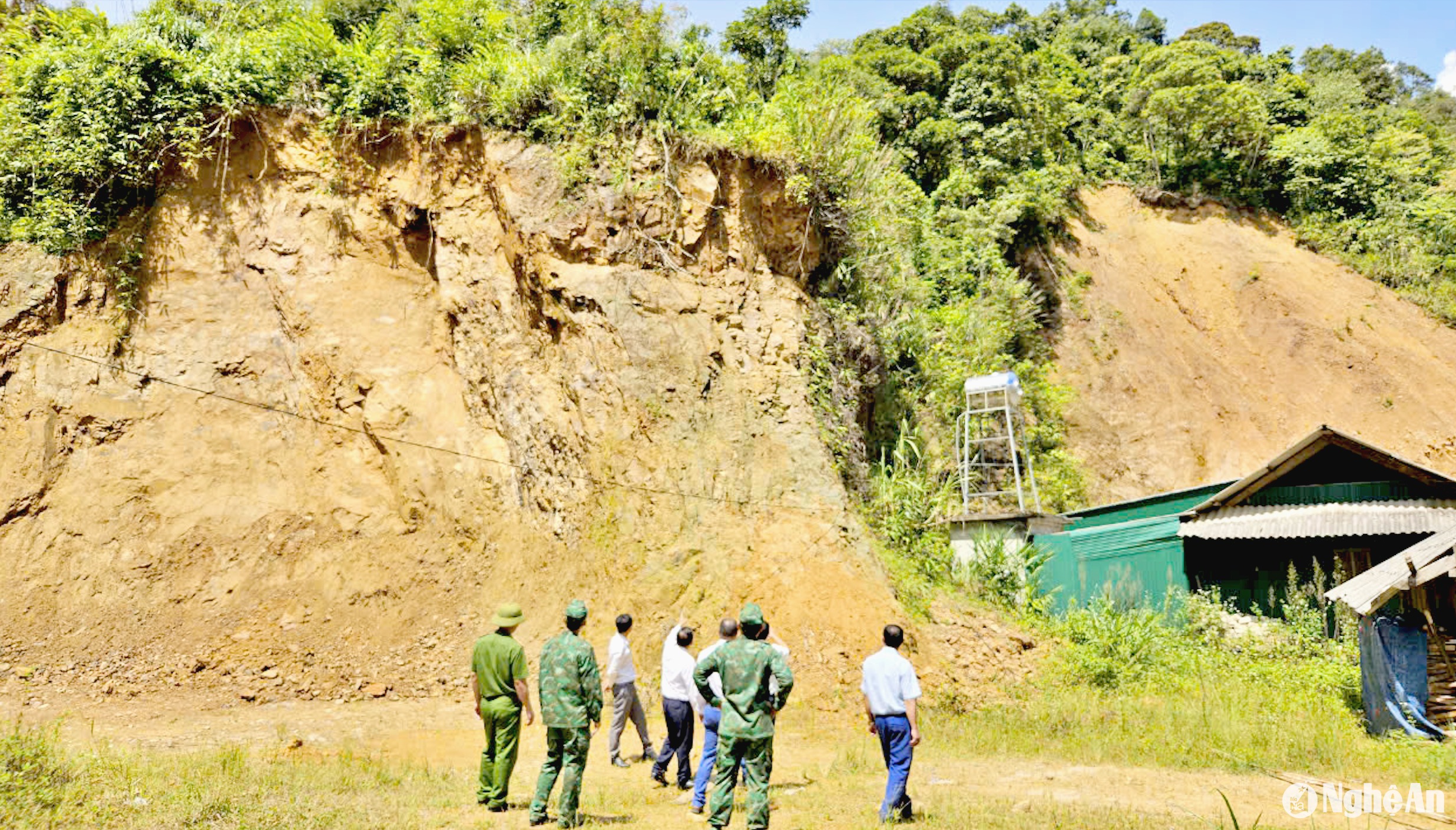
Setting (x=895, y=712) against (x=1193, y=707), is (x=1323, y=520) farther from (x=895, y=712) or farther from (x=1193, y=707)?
(x=895, y=712)

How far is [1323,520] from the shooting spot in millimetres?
13328

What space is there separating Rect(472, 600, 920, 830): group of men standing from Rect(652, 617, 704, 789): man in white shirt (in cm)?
45

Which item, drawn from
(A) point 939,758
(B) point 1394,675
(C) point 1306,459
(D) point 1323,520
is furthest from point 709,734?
(C) point 1306,459

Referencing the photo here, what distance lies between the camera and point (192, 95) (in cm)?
1462

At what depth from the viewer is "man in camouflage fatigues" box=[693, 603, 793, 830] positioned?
589 cm

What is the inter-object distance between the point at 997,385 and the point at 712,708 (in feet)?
42.4

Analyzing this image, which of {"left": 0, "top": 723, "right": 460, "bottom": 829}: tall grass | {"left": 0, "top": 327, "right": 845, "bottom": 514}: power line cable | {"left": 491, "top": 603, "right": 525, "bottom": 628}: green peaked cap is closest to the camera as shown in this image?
{"left": 0, "top": 723, "right": 460, "bottom": 829}: tall grass

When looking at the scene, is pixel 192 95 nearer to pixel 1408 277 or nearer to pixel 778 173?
pixel 778 173

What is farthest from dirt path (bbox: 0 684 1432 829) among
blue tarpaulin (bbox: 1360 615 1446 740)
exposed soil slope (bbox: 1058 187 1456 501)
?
exposed soil slope (bbox: 1058 187 1456 501)

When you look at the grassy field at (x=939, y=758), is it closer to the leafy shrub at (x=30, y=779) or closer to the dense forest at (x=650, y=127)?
the leafy shrub at (x=30, y=779)

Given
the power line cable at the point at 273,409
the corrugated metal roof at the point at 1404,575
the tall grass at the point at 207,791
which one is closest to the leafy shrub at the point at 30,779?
the tall grass at the point at 207,791

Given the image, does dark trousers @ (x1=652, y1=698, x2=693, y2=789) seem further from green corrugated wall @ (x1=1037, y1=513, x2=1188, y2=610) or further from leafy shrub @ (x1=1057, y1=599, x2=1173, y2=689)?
green corrugated wall @ (x1=1037, y1=513, x2=1188, y2=610)

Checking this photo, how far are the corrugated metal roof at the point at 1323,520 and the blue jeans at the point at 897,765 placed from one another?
9632 mm

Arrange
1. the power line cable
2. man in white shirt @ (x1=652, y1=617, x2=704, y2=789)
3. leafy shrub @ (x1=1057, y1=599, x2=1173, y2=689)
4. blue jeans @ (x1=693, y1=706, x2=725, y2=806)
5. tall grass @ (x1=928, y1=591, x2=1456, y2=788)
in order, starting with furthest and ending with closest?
the power line cable → leafy shrub @ (x1=1057, y1=599, x2=1173, y2=689) → tall grass @ (x1=928, y1=591, x2=1456, y2=788) → man in white shirt @ (x1=652, y1=617, x2=704, y2=789) → blue jeans @ (x1=693, y1=706, x2=725, y2=806)
